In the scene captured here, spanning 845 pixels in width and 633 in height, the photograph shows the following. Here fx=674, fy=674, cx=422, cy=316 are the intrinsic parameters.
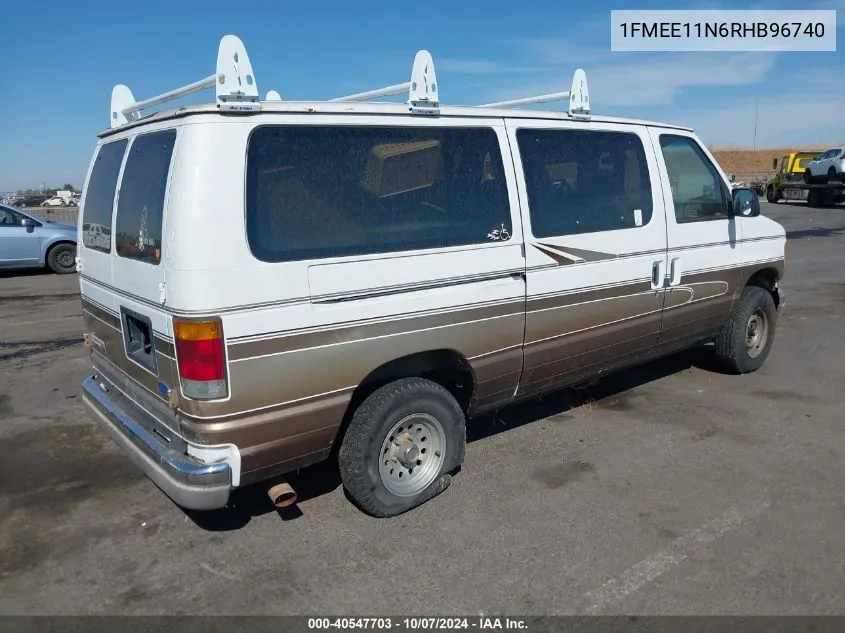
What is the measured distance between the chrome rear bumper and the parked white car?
28.2 metres

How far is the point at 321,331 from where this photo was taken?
3219 millimetres

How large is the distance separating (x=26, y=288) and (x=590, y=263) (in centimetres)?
1144

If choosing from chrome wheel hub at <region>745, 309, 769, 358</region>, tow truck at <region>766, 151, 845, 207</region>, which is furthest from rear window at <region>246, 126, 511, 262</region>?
tow truck at <region>766, 151, 845, 207</region>

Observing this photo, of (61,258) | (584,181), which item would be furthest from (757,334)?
(61,258)

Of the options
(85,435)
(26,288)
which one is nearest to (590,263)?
(85,435)

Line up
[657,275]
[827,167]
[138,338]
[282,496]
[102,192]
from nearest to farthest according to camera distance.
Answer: [282,496]
[138,338]
[102,192]
[657,275]
[827,167]

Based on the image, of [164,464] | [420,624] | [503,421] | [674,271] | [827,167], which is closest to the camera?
[420,624]

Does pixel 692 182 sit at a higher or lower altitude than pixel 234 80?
lower

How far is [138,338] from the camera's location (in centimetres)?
355

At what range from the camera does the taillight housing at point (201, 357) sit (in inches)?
116

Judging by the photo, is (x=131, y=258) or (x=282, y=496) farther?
Result: (x=131, y=258)

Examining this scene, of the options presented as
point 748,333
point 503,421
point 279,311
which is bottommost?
point 503,421

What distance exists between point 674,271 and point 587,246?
3.43 feet

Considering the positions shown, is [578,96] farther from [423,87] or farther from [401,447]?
[401,447]
